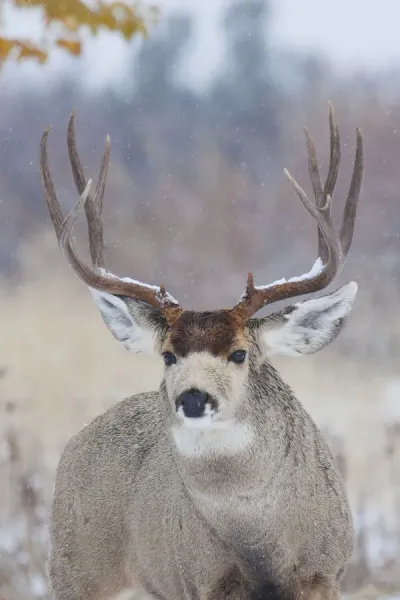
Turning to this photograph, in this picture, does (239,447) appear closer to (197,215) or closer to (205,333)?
(205,333)

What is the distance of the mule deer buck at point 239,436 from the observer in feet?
11.4

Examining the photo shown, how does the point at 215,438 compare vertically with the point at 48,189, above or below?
below

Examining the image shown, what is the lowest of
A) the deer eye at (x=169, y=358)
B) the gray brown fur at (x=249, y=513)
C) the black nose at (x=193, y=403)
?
the gray brown fur at (x=249, y=513)

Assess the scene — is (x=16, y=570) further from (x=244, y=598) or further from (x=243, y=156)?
(x=243, y=156)

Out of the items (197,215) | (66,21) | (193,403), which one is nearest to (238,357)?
(193,403)

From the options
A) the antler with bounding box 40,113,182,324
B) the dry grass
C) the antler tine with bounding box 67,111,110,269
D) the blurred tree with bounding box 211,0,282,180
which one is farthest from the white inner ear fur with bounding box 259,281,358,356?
the blurred tree with bounding box 211,0,282,180

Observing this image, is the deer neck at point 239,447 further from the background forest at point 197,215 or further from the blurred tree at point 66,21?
the background forest at point 197,215

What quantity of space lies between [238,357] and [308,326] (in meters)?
0.36

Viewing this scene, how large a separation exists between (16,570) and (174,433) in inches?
127

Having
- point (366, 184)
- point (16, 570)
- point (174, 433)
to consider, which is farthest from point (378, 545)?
point (366, 184)

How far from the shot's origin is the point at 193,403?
3248 mm

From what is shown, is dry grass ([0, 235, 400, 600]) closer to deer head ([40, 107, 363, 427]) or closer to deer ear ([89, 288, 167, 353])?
deer ear ([89, 288, 167, 353])

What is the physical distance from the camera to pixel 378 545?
6652 mm

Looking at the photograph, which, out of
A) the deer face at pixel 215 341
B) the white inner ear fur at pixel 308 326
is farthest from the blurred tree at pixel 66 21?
the white inner ear fur at pixel 308 326
